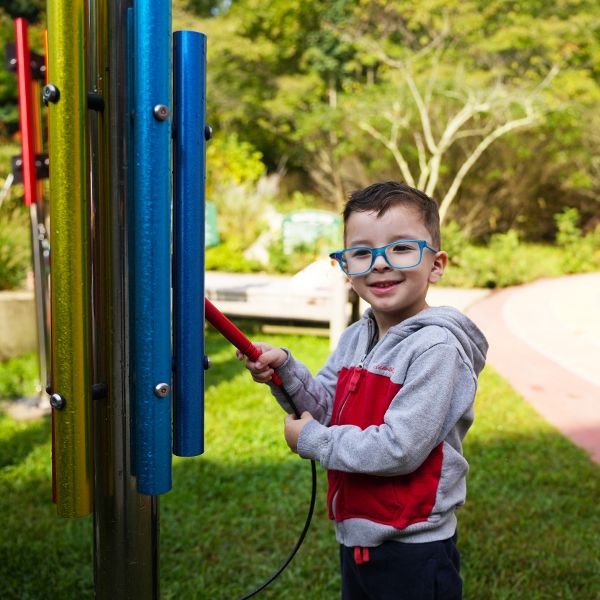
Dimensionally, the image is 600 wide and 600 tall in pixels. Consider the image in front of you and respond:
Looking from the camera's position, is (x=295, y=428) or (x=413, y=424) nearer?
(x=413, y=424)

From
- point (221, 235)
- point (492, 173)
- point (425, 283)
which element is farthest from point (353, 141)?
point (425, 283)

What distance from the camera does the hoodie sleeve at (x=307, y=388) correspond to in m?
1.74

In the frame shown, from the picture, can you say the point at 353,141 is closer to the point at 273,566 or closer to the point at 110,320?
the point at 273,566

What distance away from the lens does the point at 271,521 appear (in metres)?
3.15

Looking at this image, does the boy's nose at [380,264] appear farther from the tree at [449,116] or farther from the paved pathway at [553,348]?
the tree at [449,116]

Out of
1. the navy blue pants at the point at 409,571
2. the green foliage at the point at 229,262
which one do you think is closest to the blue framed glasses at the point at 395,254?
the navy blue pants at the point at 409,571

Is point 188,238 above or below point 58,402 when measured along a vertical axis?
above

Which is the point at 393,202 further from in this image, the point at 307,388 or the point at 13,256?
the point at 13,256

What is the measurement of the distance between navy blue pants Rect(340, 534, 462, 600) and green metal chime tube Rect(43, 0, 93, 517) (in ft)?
2.05

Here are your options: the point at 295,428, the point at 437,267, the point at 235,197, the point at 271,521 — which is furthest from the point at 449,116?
the point at 295,428

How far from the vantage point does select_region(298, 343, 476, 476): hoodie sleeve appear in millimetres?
1452

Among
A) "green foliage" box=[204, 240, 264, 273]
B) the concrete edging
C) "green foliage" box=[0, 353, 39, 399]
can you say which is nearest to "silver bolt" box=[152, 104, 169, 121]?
"green foliage" box=[0, 353, 39, 399]

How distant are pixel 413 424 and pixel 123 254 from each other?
66 cm

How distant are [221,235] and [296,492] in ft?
29.9
